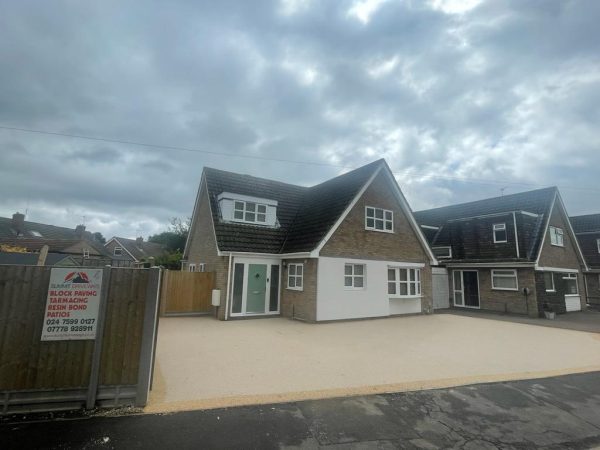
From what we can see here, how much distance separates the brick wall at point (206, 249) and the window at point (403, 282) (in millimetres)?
8480

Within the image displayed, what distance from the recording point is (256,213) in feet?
55.4

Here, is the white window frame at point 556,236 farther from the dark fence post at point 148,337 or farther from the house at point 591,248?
the dark fence post at point 148,337

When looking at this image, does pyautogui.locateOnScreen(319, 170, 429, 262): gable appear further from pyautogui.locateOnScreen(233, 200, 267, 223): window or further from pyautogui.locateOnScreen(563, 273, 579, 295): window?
pyautogui.locateOnScreen(563, 273, 579, 295): window

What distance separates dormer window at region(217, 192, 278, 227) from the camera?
1595 centimetres

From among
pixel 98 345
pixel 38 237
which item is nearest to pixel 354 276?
pixel 98 345

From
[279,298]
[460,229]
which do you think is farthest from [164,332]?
[460,229]

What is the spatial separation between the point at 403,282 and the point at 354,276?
11.3 feet

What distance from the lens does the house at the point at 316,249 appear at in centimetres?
1449

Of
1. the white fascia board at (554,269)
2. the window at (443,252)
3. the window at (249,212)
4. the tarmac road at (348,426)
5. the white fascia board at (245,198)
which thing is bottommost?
the tarmac road at (348,426)

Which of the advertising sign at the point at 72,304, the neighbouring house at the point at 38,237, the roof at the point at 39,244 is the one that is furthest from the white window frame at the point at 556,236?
the neighbouring house at the point at 38,237

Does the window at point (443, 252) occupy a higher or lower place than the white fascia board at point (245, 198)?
lower

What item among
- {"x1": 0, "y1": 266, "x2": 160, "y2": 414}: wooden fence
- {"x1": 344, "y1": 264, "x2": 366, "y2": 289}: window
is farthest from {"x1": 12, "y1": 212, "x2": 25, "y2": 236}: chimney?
{"x1": 0, "y1": 266, "x2": 160, "y2": 414}: wooden fence

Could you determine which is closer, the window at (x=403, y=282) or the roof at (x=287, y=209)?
the roof at (x=287, y=209)

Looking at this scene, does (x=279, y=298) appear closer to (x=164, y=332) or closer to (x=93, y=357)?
(x=164, y=332)
